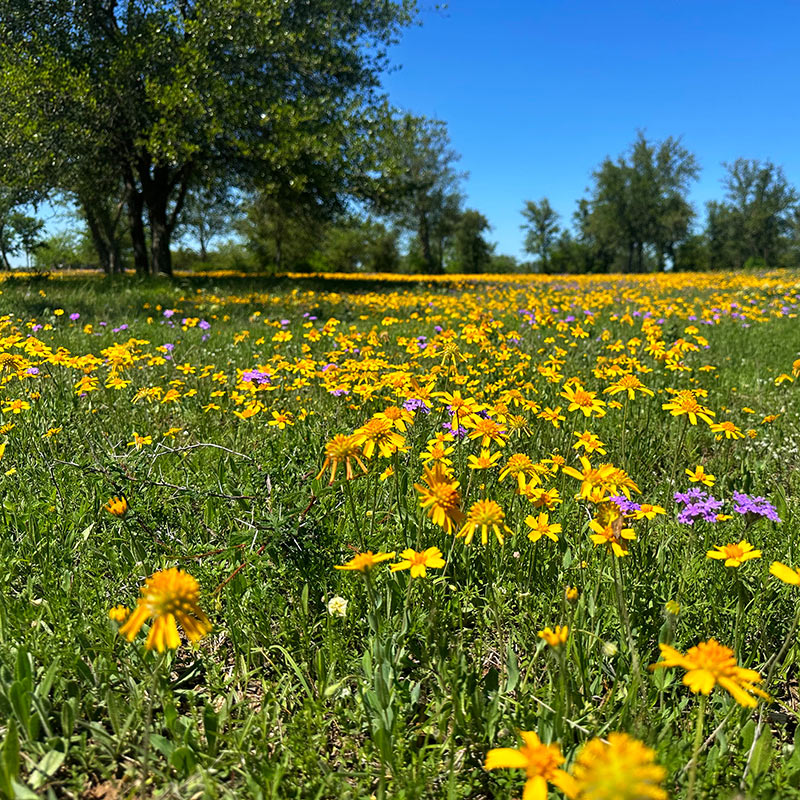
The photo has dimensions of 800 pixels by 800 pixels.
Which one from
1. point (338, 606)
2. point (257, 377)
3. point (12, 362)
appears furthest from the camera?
point (257, 377)

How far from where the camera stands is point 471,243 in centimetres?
6438

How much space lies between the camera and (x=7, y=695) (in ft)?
4.74

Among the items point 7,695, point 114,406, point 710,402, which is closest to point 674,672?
point 7,695

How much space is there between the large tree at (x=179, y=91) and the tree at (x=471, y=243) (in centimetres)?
4794

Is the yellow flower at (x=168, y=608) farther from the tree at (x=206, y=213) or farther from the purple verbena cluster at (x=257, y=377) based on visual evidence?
the tree at (x=206, y=213)

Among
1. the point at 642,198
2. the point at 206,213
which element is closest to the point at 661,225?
the point at 642,198

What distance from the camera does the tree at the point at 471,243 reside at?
208 ft

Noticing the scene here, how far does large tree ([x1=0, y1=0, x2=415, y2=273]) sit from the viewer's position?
40.6ft

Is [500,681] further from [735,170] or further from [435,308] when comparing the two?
[735,170]

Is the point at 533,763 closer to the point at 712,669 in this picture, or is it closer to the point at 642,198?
the point at 712,669

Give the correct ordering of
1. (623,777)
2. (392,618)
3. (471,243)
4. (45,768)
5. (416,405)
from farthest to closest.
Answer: (471,243)
(416,405)
(392,618)
(45,768)
(623,777)

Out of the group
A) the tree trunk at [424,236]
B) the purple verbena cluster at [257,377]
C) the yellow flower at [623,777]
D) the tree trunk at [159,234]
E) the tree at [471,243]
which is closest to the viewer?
the yellow flower at [623,777]

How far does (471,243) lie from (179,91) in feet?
180

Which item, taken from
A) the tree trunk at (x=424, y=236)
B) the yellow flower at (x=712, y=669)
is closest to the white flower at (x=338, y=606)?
the yellow flower at (x=712, y=669)
